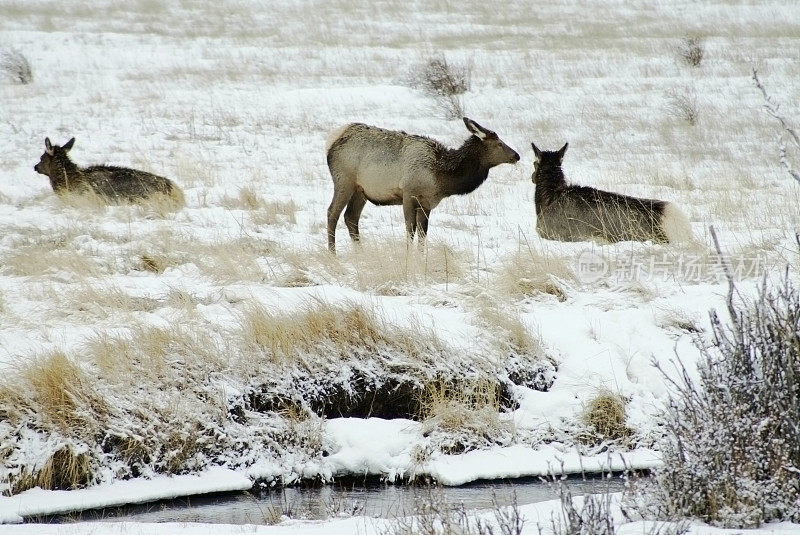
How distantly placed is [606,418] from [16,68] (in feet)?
66.3

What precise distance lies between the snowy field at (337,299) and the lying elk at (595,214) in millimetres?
333

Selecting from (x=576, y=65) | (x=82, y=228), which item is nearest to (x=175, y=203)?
(x=82, y=228)

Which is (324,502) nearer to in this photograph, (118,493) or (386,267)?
(118,493)

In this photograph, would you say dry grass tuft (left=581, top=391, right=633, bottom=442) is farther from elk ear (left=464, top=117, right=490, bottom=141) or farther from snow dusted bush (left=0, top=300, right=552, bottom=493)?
elk ear (left=464, top=117, right=490, bottom=141)

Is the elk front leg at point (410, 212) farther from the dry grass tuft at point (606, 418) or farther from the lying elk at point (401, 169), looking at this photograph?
the dry grass tuft at point (606, 418)

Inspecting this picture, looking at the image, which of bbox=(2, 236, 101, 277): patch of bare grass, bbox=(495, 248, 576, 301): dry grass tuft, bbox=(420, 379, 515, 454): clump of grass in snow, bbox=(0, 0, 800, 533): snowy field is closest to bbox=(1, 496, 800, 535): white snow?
bbox=(0, 0, 800, 533): snowy field

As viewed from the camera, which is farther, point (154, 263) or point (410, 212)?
point (410, 212)

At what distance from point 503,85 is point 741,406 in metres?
18.5

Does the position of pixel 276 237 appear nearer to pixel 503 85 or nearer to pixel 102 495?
pixel 102 495

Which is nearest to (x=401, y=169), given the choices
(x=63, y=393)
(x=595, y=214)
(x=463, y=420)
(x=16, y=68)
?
(x=595, y=214)

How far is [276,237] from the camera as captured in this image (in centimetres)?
1067

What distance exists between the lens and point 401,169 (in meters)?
10.1

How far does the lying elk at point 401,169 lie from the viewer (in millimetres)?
10086

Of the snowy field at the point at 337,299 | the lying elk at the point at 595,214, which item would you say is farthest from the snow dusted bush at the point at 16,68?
the lying elk at the point at 595,214
